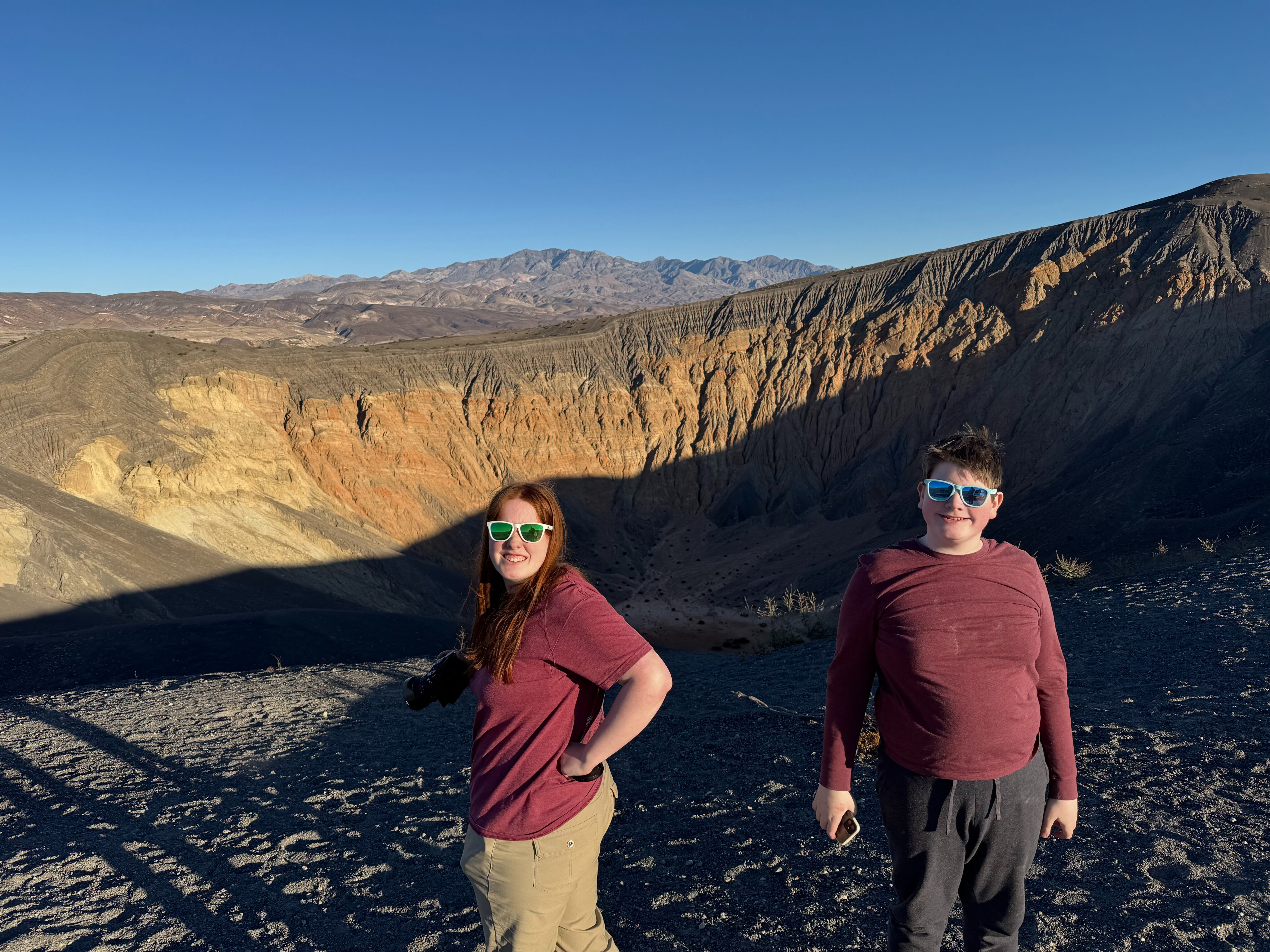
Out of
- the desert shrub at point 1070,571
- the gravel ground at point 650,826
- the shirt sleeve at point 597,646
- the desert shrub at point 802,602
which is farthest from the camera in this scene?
the desert shrub at point 802,602

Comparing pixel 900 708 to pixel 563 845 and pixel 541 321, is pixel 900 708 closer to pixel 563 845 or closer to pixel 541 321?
pixel 563 845

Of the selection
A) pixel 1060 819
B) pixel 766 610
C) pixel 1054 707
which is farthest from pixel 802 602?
pixel 1054 707

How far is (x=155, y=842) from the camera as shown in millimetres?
5602

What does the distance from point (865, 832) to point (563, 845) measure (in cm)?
326

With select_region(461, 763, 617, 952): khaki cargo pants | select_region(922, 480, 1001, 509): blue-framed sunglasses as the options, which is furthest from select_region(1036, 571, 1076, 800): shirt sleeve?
select_region(461, 763, 617, 952): khaki cargo pants

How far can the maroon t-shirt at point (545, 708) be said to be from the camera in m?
2.37

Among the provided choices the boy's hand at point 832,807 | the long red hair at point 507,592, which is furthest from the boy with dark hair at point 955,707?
the long red hair at point 507,592

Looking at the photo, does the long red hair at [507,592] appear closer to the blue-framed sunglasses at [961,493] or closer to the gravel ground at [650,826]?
the blue-framed sunglasses at [961,493]

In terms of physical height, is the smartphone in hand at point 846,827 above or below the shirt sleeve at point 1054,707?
below

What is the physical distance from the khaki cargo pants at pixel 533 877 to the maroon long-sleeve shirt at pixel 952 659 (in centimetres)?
87

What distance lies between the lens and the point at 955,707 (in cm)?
246

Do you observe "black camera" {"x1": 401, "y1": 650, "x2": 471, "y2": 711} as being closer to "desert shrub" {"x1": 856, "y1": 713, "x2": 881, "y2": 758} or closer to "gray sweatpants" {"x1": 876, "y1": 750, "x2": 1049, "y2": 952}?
"gray sweatpants" {"x1": 876, "y1": 750, "x2": 1049, "y2": 952}

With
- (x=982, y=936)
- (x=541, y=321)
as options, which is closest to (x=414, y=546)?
(x=982, y=936)

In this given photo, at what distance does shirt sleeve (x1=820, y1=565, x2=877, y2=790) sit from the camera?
254 centimetres
